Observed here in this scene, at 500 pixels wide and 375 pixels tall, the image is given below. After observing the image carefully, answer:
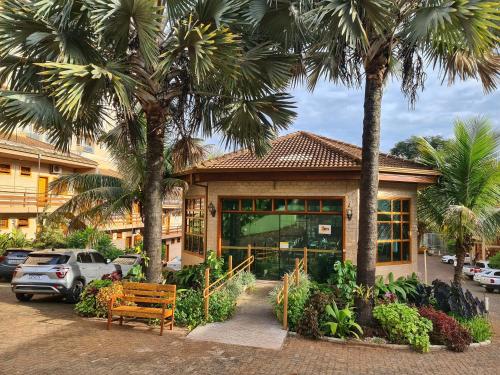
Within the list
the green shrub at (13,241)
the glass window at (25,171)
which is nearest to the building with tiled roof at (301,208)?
the green shrub at (13,241)

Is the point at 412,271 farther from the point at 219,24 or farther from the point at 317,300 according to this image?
the point at 219,24

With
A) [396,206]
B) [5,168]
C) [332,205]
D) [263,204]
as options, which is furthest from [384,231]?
[5,168]

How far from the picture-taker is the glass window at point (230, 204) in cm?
1519

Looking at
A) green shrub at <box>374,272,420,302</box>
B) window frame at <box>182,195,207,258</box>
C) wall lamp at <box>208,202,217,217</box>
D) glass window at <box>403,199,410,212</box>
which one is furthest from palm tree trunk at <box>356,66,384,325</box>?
window frame at <box>182,195,207,258</box>

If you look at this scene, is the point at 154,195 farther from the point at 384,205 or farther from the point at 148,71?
the point at 384,205

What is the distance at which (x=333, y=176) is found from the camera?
13594 millimetres

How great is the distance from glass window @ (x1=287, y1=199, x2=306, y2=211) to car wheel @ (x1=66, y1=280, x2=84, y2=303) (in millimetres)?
7156

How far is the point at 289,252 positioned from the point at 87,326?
7.29m

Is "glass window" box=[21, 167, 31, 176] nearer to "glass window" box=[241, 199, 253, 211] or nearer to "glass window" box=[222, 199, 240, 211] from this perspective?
"glass window" box=[222, 199, 240, 211]

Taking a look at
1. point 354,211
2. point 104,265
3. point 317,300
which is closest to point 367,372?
point 317,300

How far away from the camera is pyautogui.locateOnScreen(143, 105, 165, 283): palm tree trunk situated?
10.7m

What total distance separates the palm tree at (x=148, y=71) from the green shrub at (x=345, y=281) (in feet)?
12.8

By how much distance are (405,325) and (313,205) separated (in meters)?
6.15

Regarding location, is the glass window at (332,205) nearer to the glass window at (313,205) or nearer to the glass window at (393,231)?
the glass window at (313,205)
